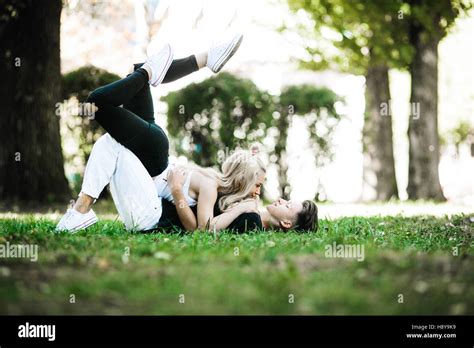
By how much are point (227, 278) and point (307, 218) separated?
268 centimetres

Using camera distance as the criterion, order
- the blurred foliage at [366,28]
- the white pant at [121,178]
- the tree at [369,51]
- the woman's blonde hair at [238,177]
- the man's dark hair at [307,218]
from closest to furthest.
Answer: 1. the white pant at [121,178]
2. the woman's blonde hair at [238,177]
3. the man's dark hair at [307,218]
4. the blurred foliage at [366,28]
5. the tree at [369,51]

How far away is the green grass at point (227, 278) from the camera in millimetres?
3287

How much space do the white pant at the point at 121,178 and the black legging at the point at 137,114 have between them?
0.13 meters

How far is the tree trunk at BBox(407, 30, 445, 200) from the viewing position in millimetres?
12586

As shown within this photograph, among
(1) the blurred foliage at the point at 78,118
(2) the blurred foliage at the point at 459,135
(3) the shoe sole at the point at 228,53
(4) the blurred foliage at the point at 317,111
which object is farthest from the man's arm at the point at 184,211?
(2) the blurred foliage at the point at 459,135

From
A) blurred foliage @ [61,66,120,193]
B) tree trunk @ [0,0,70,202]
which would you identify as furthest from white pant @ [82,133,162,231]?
blurred foliage @ [61,66,120,193]

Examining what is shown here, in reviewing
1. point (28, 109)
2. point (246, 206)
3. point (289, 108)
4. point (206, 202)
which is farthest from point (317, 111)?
point (206, 202)

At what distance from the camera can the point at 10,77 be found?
33.1 feet

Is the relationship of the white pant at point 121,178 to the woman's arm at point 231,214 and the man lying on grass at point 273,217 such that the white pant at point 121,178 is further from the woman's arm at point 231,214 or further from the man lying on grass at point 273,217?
the woman's arm at point 231,214

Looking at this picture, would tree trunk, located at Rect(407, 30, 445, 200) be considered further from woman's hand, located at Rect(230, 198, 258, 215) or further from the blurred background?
woman's hand, located at Rect(230, 198, 258, 215)

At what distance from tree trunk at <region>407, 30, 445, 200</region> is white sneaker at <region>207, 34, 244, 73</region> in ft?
24.4

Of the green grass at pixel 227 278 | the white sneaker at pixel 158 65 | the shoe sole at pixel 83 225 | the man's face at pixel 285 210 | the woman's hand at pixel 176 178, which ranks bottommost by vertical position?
the green grass at pixel 227 278
